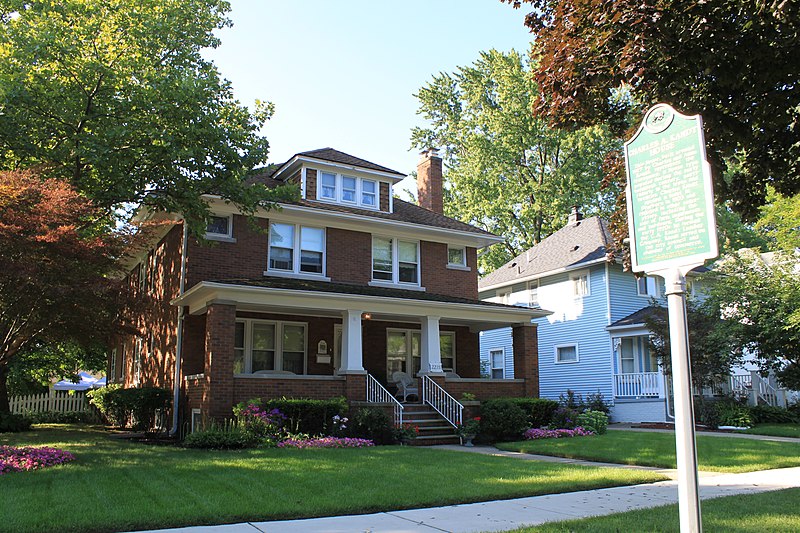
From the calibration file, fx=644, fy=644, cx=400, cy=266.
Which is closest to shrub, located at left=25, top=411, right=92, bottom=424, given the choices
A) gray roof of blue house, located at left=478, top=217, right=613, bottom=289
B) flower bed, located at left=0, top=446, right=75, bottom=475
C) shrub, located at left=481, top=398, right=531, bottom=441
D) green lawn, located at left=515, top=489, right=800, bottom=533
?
flower bed, located at left=0, top=446, right=75, bottom=475

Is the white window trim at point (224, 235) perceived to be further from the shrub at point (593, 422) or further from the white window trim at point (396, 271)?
the shrub at point (593, 422)

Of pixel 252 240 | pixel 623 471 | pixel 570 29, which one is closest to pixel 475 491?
pixel 623 471

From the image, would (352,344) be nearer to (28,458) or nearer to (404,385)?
(404,385)

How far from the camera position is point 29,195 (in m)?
12.1

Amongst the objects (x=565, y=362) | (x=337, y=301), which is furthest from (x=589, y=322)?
(x=337, y=301)

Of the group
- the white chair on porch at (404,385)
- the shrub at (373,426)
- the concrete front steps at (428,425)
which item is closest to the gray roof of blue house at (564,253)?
the white chair on porch at (404,385)

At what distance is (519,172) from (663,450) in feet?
94.6

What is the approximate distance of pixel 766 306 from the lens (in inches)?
919

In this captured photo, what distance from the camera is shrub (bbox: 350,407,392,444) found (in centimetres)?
1559

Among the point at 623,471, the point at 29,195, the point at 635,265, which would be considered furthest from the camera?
the point at 29,195

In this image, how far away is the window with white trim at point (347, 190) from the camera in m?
21.5

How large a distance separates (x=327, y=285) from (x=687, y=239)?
581 inches

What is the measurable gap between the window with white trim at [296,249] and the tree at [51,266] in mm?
6098

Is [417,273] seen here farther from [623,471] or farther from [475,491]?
[475,491]
